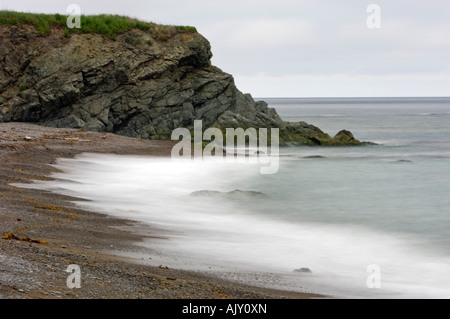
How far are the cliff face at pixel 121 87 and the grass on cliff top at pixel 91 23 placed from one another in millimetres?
405

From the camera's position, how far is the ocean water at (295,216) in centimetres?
951

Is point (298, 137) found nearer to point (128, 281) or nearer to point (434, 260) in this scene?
point (434, 260)

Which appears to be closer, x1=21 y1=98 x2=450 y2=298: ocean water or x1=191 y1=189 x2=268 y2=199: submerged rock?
x1=21 y1=98 x2=450 y2=298: ocean water

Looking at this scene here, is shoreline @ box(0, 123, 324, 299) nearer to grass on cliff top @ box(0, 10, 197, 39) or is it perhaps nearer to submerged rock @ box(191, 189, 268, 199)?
submerged rock @ box(191, 189, 268, 199)

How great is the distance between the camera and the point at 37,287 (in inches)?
241

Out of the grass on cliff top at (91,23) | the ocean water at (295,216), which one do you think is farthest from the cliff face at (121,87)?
the ocean water at (295,216)

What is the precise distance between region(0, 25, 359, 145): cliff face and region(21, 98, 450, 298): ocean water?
293 inches

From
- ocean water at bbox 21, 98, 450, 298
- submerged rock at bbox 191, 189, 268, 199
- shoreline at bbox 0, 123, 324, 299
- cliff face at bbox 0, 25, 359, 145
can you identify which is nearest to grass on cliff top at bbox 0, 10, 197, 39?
cliff face at bbox 0, 25, 359, 145

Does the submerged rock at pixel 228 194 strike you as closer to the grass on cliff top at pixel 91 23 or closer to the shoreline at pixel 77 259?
the shoreline at pixel 77 259

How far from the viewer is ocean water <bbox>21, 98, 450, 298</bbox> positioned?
9508 millimetres

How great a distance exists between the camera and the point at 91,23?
3575 centimetres
